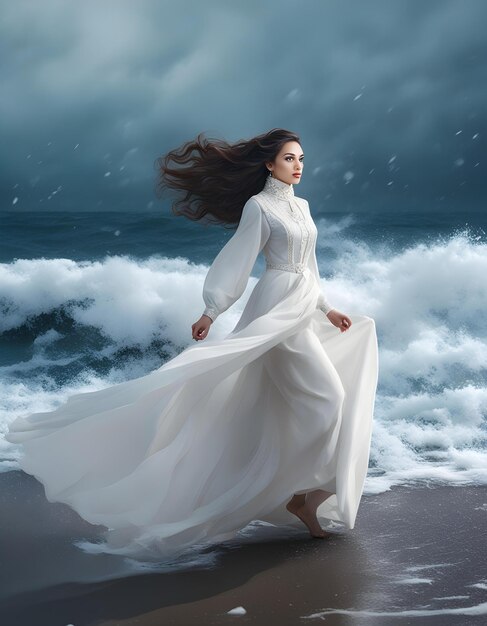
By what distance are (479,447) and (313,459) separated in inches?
110

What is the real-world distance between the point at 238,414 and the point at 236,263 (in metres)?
0.73

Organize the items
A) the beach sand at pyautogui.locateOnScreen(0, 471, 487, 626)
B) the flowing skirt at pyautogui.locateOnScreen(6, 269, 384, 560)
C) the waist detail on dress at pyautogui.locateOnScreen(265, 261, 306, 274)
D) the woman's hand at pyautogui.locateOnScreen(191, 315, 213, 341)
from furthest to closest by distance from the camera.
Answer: the waist detail on dress at pyautogui.locateOnScreen(265, 261, 306, 274) < the woman's hand at pyautogui.locateOnScreen(191, 315, 213, 341) < the flowing skirt at pyautogui.locateOnScreen(6, 269, 384, 560) < the beach sand at pyautogui.locateOnScreen(0, 471, 487, 626)

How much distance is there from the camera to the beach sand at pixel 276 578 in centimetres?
371

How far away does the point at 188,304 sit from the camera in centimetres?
1269

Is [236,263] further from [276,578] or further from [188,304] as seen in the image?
[188,304]

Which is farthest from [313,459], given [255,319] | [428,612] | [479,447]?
[479,447]

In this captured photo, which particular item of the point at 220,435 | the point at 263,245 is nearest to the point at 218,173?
the point at 263,245

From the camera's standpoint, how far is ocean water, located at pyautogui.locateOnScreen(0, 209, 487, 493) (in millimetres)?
9672

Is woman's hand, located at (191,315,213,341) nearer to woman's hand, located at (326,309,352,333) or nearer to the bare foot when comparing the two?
woman's hand, located at (326,309,352,333)

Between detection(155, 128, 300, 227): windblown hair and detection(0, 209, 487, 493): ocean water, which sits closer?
detection(155, 128, 300, 227): windblown hair

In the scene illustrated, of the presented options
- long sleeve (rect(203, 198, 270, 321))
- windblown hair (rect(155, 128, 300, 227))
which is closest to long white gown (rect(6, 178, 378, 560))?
long sleeve (rect(203, 198, 270, 321))

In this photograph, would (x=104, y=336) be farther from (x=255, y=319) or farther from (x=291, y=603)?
(x=291, y=603)

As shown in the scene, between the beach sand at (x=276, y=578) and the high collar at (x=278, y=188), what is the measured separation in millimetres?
1683

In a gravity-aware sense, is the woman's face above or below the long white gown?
above
